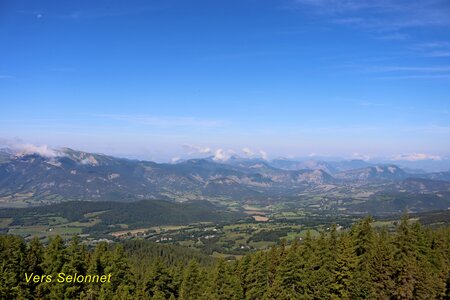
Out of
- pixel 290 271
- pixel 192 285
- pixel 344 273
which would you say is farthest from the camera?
pixel 192 285

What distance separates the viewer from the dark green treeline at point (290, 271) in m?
44.6

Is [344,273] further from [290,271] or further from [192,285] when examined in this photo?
[192,285]

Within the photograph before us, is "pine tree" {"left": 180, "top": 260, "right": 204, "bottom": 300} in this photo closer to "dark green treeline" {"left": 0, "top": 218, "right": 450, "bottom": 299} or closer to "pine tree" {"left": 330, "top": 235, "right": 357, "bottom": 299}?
"dark green treeline" {"left": 0, "top": 218, "right": 450, "bottom": 299}

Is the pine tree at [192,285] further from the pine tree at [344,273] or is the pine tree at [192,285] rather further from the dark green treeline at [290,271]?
the pine tree at [344,273]

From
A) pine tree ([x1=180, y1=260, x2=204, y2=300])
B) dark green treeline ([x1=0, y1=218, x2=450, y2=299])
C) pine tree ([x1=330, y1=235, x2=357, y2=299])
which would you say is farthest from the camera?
pine tree ([x1=180, y1=260, x2=204, y2=300])

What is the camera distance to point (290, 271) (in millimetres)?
50031

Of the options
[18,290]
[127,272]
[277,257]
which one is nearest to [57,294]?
[18,290]

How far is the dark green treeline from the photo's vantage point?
44.6m

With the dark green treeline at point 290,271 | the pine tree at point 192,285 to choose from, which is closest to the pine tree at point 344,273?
the dark green treeline at point 290,271

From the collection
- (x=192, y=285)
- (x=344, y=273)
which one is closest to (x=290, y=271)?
(x=344, y=273)

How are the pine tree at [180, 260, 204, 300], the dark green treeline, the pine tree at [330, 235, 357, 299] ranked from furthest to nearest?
1. the pine tree at [180, 260, 204, 300]
2. the dark green treeline
3. the pine tree at [330, 235, 357, 299]

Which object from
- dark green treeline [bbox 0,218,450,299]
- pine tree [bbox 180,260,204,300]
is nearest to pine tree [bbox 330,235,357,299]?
dark green treeline [bbox 0,218,450,299]

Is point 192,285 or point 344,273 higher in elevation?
point 344,273

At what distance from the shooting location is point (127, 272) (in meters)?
56.8
